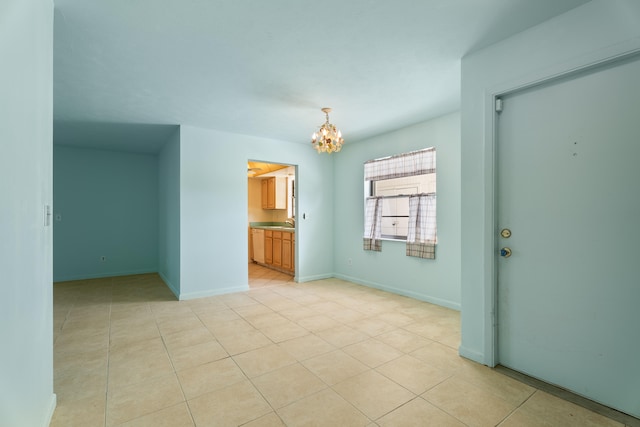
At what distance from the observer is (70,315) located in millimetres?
3752

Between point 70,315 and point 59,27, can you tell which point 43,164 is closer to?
A: point 59,27

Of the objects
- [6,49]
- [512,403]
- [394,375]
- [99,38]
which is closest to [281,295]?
[394,375]

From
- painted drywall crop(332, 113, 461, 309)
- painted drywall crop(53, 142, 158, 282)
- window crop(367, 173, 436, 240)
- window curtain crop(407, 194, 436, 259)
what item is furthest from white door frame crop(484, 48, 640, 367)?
painted drywall crop(53, 142, 158, 282)

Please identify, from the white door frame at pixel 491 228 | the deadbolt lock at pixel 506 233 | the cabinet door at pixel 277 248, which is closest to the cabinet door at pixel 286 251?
the cabinet door at pixel 277 248

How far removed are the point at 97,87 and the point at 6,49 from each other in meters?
2.38

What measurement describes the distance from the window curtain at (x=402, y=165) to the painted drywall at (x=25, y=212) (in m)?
3.99

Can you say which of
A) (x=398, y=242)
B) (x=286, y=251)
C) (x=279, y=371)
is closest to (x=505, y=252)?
(x=279, y=371)

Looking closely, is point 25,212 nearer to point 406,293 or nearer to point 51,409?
point 51,409

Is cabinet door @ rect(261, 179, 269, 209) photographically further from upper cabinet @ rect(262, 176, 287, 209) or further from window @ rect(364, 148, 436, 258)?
window @ rect(364, 148, 436, 258)

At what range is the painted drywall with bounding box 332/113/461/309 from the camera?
13.0 ft

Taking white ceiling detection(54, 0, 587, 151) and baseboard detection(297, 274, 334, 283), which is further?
baseboard detection(297, 274, 334, 283)

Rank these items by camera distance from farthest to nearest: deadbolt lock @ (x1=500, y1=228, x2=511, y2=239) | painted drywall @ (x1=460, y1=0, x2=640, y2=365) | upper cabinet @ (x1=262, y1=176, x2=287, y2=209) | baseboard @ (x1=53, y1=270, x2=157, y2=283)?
upper cabinet @ (x1=262, y1=176, x2=287, y2=209) → baseboard @ (x1=53, y1=270, x2=157, y2=283) → deadbolt lock @ (x1=500, y1=228, x2=511, y2=239) → painted drywall @ (x1=460, y1=0, x2=640, y2=365)

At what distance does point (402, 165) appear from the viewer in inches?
181

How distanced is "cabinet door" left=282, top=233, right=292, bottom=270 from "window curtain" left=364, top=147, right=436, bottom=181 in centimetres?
222
